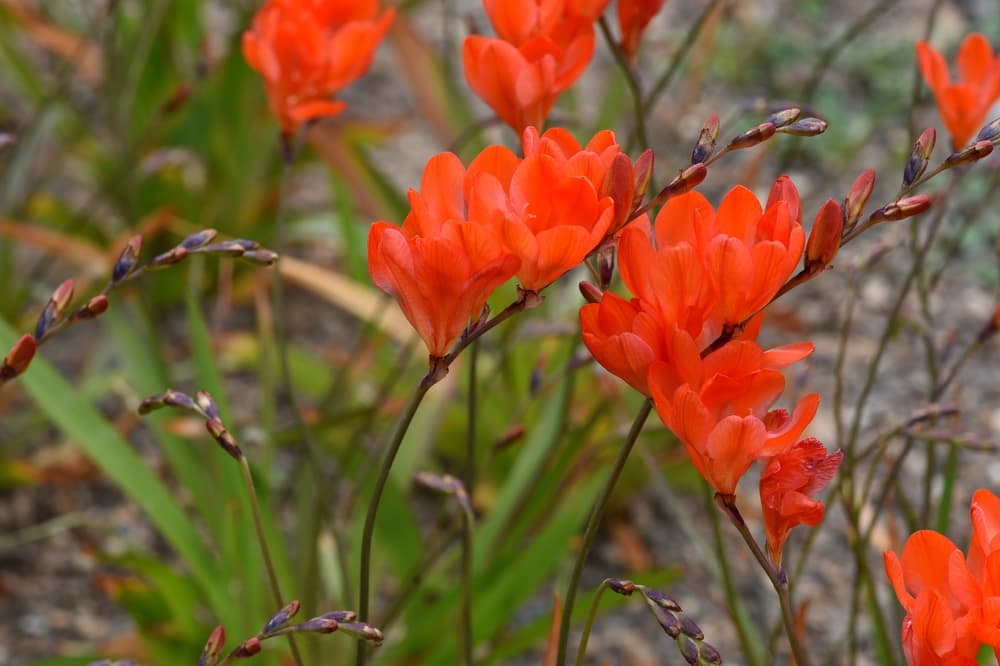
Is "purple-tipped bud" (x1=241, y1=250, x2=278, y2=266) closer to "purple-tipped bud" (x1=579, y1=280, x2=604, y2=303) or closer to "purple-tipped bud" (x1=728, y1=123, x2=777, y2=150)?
"purple-tipped bud" (x1=579, y1=280, x2=604, y2=303)

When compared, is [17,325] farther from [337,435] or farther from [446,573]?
[446,573]

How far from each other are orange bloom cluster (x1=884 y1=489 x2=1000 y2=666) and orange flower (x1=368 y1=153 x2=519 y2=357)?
305 mm

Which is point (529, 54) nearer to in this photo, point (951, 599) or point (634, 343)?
point (634, 343)

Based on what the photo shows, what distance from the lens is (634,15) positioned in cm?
113

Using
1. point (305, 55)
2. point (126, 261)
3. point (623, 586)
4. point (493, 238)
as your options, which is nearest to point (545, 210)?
point (493, 238)

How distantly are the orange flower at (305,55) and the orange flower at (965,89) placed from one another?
59 centimetres

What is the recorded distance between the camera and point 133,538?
219 centimetres

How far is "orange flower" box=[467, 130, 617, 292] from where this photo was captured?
2.45 feet

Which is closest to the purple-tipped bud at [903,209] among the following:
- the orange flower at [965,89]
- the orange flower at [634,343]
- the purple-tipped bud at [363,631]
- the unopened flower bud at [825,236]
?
the unopened flower bud at [825,236]

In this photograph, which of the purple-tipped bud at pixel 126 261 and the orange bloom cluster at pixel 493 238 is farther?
the purple-tipped bud at pixel 126 261

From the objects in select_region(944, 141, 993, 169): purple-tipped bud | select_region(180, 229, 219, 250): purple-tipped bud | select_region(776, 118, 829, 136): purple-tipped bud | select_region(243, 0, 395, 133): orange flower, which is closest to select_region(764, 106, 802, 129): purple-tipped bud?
select_region(776, 118, 829, 136): purple-tipped bud

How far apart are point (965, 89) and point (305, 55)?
2.27 ft

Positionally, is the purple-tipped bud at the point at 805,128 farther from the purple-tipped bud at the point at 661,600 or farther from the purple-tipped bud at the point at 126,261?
the purple-tipped bud at the point at 126,261

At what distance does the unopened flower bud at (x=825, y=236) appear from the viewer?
2.53 feet
